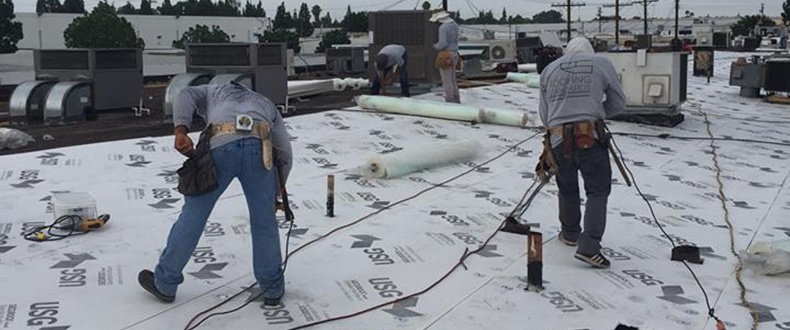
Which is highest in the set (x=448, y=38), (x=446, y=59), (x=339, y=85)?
(x=448, y=38)

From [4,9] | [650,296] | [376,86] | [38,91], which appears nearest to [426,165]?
[650,296]

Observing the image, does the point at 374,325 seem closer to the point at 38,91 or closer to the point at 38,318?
the point at 38,318

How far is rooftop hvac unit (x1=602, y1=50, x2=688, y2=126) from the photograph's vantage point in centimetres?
1017

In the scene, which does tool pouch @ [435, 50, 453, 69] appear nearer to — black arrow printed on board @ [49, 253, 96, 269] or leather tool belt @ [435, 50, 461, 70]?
leather tool belt @ [435, 50, 461, 70]

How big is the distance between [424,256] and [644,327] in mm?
1454

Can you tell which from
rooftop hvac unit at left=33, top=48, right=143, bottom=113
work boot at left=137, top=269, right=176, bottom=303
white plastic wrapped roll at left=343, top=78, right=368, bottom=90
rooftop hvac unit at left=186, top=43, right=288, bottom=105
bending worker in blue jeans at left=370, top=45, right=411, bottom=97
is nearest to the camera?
work boot at left=137, top=269, right=176, bottom=303

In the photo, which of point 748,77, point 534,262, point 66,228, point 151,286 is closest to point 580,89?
point 534,262

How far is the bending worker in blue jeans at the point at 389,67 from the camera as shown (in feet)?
37.4

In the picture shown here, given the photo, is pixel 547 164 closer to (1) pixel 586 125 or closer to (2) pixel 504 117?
(1) pixel 586 125

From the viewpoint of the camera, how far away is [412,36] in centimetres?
1327

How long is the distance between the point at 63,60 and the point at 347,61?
10623 millimetres

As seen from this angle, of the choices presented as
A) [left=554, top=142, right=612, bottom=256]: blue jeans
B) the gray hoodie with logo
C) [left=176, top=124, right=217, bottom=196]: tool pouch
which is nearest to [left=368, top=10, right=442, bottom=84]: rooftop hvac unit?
the gray hoodie with logo

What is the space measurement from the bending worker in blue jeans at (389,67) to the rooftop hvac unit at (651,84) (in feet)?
10.1

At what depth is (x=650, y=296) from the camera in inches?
162
